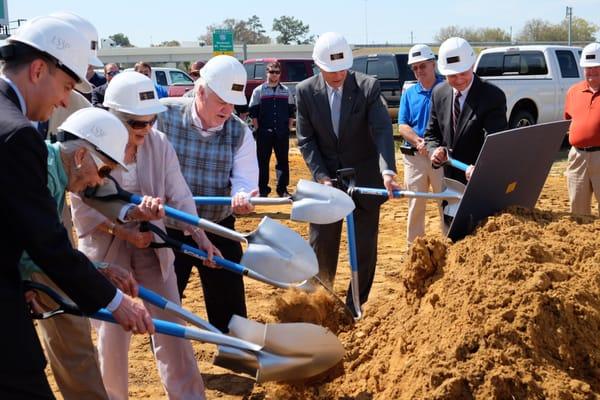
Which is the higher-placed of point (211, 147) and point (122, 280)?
point (211, 147)

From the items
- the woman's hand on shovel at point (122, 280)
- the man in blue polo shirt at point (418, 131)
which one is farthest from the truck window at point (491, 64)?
the woman's hand on shovel at point (122, 280)

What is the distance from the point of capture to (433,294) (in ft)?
12.5

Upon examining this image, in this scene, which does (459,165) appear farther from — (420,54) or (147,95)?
(420,54)

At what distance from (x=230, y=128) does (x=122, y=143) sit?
4.41ft


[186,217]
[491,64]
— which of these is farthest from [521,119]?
[186,217]

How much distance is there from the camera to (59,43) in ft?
9.11

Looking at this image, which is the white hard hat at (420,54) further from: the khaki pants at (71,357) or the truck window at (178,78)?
the truck window at (178,78)

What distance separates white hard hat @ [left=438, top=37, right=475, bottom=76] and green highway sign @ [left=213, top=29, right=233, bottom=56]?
1965 centimetres

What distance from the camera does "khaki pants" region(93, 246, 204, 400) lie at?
4016 mm

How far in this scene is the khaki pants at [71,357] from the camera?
3.67m

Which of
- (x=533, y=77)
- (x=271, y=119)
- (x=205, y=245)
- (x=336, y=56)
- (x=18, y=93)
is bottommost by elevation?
(x=205, y=245)

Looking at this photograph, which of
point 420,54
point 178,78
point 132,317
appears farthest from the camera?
point 178,78

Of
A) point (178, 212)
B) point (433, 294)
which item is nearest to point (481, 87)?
point (433, 294)

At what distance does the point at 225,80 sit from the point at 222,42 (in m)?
21.3
